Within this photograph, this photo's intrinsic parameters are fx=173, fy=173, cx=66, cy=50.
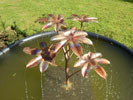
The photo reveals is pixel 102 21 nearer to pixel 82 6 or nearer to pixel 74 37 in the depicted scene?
pixel 82 6

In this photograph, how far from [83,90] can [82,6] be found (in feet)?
16.0

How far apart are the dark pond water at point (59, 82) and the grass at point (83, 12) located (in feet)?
5.12

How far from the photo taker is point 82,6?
6805 mm

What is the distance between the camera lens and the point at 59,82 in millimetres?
2600

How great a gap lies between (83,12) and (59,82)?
4140 millimetres

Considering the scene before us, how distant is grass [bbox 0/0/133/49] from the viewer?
4.96 metres

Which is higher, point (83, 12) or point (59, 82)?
point (83, 12)

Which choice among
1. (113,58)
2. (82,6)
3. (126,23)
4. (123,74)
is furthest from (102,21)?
(123,74)

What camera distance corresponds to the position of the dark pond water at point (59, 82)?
249 centimetres

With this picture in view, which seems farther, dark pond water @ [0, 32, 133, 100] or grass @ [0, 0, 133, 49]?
grass @ [0, 0, 133, 49]

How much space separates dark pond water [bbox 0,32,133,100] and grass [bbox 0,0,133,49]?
156cm

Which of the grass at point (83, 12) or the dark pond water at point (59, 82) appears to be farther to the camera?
the grass at point (83, 12)

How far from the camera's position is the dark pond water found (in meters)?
2.49

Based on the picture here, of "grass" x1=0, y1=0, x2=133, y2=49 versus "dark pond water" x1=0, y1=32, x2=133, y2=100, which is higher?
"grass" x1=0, y1=0, x2=133, y2=49
